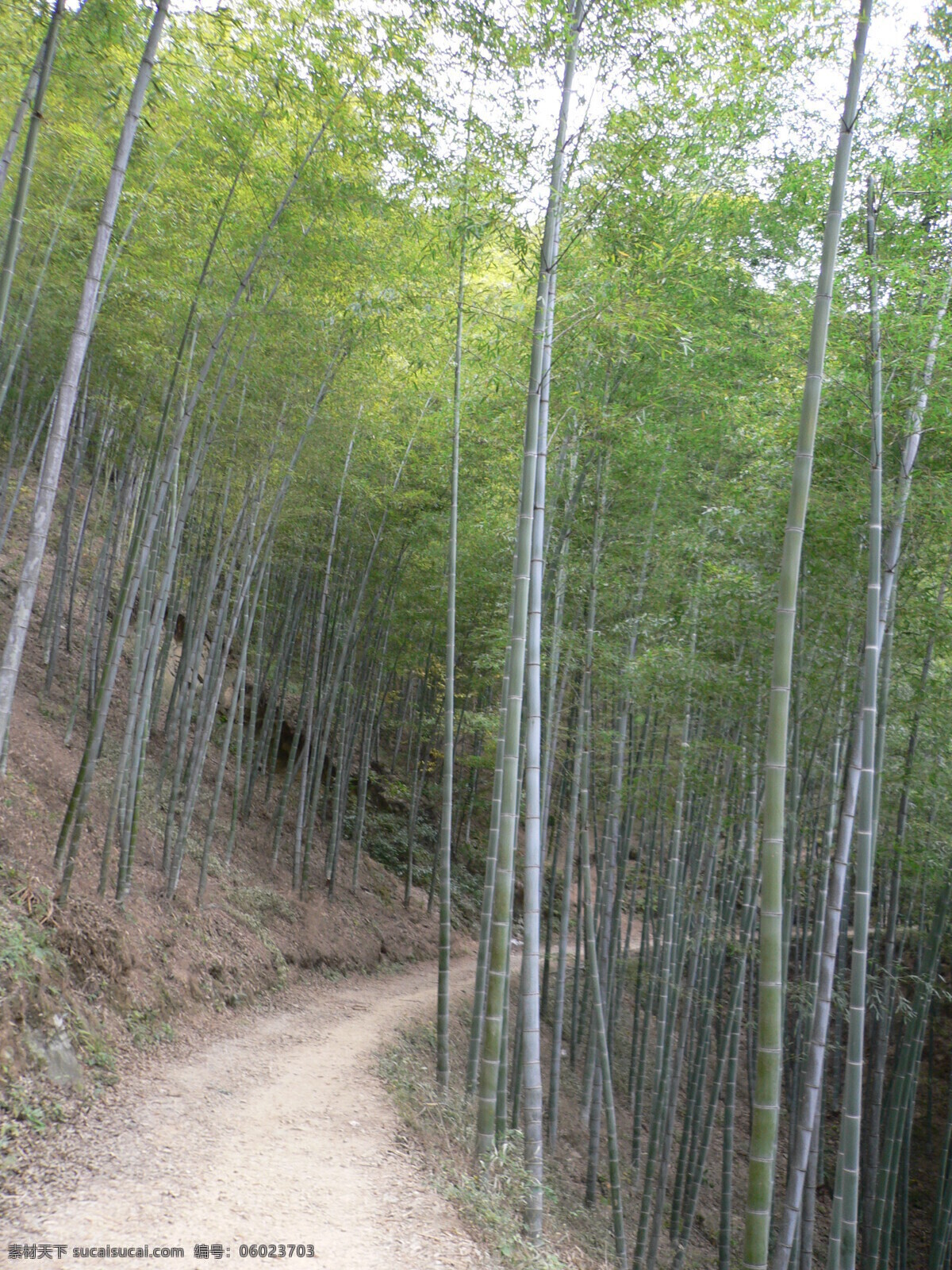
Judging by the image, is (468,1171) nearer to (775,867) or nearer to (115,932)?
(775,867)

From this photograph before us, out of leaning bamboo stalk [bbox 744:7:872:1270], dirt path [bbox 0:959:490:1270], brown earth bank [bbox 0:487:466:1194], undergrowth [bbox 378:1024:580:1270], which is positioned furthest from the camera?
brown earth bank [bbox 0:487:466:1194]

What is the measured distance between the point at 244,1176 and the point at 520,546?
10.2 feet

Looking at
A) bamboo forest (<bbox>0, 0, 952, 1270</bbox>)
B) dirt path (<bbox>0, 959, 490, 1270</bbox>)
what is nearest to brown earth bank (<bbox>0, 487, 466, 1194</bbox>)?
bamboo forest (<bbox>0, 0, 952, 1270</bbox>)

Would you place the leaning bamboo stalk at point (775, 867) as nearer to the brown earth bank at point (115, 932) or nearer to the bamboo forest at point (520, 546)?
the bamboo forest at point (520, 546)

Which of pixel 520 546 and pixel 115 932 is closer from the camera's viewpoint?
pixel 520 546

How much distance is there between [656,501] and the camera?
6.27 metres

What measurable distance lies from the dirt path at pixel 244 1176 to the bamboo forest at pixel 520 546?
0.03m

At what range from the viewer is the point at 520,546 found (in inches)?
155

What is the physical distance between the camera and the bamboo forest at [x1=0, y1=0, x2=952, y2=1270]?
3.71 meters

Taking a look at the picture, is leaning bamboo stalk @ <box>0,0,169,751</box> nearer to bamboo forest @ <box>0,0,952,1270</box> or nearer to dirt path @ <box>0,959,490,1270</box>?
bamboo forest @ <box>0,0,952,1270</box>

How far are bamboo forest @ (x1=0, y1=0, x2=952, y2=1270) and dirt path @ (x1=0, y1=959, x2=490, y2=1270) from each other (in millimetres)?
32

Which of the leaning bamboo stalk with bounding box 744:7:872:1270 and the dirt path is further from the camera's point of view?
the dirt path

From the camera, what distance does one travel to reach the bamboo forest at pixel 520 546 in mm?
3707

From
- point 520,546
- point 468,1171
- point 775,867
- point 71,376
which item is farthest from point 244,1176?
point 71,376
